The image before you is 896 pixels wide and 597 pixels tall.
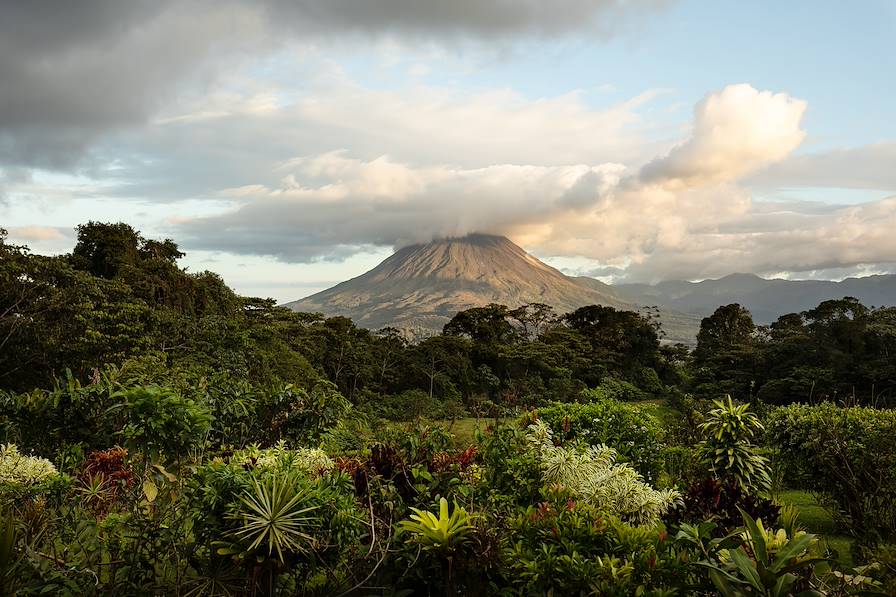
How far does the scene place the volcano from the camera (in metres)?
144

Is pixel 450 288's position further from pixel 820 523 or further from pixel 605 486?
pixel 605 486

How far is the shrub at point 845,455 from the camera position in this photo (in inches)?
237

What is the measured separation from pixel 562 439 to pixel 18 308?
16.3m

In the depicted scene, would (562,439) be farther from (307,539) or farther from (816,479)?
(816,479)

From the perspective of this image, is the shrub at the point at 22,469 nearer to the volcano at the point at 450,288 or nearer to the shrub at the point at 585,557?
the shrub at the point at 585,557

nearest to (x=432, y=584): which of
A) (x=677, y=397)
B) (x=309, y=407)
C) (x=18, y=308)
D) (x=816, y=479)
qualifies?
(x=309, y=407)

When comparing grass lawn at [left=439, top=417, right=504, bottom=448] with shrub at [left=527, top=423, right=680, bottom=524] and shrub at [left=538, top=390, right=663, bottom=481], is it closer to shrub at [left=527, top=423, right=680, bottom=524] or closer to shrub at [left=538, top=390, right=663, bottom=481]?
shrub at [left=527, top=423, right=680, bottom=524]

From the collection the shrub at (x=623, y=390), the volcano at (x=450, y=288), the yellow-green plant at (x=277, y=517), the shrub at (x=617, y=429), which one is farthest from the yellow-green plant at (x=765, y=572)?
the volcano at (x=450, y=288)

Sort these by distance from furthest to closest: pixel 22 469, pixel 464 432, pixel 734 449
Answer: pixel 464 432 → pixel 22 469 → pixel 734 449

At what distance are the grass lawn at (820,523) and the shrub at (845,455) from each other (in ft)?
0.81

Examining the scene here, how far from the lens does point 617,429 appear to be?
22.0ft

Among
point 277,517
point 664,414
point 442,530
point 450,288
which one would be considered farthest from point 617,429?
point 450,288

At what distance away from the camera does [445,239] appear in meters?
195

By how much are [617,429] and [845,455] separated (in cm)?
268
